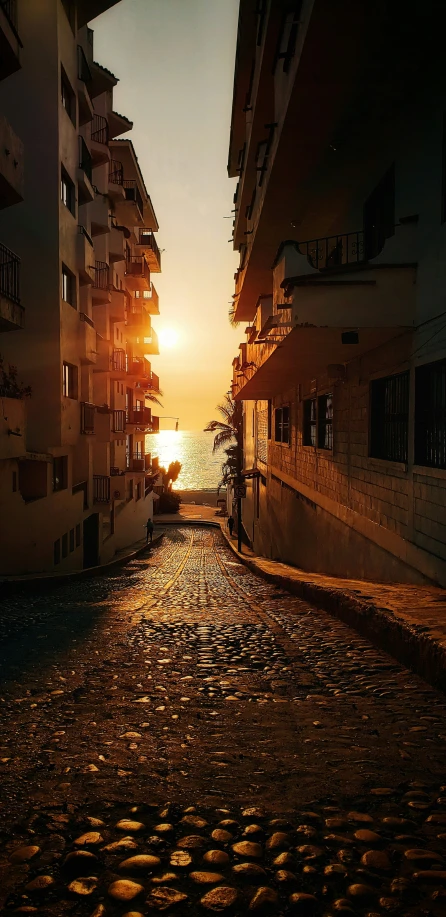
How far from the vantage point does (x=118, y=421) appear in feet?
97.8

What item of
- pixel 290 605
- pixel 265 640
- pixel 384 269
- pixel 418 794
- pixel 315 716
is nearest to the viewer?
pixel 418 794

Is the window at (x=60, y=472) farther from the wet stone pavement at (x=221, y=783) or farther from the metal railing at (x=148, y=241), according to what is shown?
the metal railing at (x=148, y=241)

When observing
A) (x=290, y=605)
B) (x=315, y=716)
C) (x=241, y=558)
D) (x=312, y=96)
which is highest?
(x=312, y=96)

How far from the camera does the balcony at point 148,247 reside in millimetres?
36938

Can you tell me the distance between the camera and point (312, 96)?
8484mm

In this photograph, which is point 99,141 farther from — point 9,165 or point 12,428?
point 12,428

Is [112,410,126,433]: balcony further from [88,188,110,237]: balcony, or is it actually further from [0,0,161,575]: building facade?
[88,188,110,237]: balcony

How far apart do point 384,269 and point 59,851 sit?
7.85 metres

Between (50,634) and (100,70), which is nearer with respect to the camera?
(50,634)

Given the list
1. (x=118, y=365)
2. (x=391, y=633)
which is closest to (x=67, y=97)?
(x=118, y=365)

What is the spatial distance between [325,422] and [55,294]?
30.2ft

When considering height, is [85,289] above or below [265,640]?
above

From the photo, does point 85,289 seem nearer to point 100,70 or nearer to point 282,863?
point 100,70

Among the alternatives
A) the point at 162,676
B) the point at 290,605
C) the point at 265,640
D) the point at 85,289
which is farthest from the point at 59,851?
the point at 85,289
